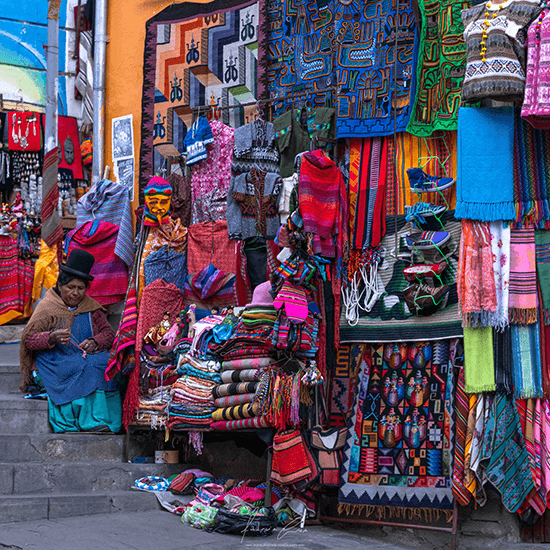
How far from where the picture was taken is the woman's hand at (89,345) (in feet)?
24.7

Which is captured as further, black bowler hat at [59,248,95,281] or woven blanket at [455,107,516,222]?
black bowler hat at [59,248,95,281]

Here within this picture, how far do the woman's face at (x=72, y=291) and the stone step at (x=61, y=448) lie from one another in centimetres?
126

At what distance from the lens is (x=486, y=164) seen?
6.26m

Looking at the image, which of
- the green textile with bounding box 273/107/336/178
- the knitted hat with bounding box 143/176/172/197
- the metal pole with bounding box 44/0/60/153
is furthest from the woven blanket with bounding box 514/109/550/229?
the metal pole with bounding box 44/0/60/153

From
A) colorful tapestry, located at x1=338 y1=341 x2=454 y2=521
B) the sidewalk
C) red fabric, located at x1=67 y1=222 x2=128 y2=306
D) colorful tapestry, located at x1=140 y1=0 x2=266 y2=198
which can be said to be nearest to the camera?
the sidewalk

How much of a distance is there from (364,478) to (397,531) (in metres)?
0.45

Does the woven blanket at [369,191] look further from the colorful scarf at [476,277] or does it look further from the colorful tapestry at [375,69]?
the colorful scarf at [476,277]

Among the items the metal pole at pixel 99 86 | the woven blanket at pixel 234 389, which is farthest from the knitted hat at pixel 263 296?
the metal pole at pixel 99 86

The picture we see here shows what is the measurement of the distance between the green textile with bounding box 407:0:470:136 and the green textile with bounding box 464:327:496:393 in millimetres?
1654

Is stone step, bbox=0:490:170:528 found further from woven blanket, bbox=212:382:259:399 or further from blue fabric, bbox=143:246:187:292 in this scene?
blue fabric, bbox=143:246:187:292

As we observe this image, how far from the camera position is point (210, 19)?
27.7 ft

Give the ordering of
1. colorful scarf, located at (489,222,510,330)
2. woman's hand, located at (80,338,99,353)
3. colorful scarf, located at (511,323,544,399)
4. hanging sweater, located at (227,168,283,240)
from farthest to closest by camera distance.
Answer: woman's hand, located at (80,338,99,353) → hanging sweater, located at (227,168,283,240) → colorful scarf, located at (489,222,510,330) → colorful scarf, located at (511,323,544,399)

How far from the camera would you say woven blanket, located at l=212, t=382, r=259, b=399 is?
6.58 meters

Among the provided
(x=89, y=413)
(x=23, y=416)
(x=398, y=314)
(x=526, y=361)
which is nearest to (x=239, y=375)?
(x=398, y=314)
